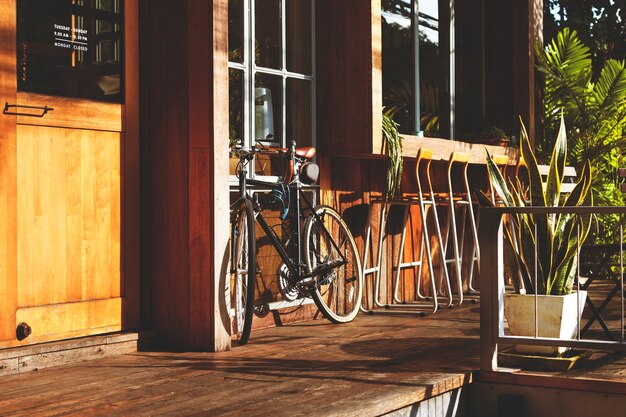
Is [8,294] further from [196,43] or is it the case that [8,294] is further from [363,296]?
[363,296]

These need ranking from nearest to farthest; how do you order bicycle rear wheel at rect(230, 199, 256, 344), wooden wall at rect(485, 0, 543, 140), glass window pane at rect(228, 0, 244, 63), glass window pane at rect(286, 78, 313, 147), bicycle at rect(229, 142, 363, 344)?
bicycle rear wheel at rect(230, 199, 256, 344)
bicycle at rect(229, 142, 363, 344)
glass window pane at rect(228, 0, 244, 63)
glass window pane at rect(286, 78, 313, 147)
wooden wall at rect(485, 0, 543, 140)

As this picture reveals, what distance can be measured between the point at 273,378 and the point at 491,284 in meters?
0.96

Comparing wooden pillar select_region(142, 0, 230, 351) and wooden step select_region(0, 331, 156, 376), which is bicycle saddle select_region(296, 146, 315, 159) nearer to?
wooden pillar select_region(142, 0, 230, 351)

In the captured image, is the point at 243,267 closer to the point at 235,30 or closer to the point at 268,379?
the point at 268,379

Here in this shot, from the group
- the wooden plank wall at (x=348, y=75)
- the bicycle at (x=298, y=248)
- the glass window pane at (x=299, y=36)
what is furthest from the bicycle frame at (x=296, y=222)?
the glass window pane at (x=299, y=36)

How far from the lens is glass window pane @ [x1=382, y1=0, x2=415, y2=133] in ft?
22.5

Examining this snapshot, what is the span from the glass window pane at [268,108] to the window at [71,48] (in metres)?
1.02

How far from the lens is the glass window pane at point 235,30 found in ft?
17.5

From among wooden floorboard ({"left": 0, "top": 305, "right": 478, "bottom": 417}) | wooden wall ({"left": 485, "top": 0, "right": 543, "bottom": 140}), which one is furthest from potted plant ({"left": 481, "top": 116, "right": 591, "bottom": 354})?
wooden wall ({"left": 485, "top": 0, "right": 543, "bottom": 140})

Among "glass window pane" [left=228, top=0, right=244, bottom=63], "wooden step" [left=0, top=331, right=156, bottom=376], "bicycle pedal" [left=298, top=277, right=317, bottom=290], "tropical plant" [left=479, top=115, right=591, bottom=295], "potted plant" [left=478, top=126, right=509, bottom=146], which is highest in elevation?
"glass window pane" [left=228, top=0, right=244, bottom=63]

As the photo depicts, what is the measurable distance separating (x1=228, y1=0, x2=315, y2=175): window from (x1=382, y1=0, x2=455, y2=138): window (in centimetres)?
95

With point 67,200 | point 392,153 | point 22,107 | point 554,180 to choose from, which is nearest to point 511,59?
point 392,153

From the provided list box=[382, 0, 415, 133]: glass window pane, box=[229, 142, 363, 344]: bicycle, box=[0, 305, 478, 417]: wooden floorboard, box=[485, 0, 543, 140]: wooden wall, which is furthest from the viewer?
box=[485, 0, 543, 140]: wooden wall

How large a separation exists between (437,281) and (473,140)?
125 cm
